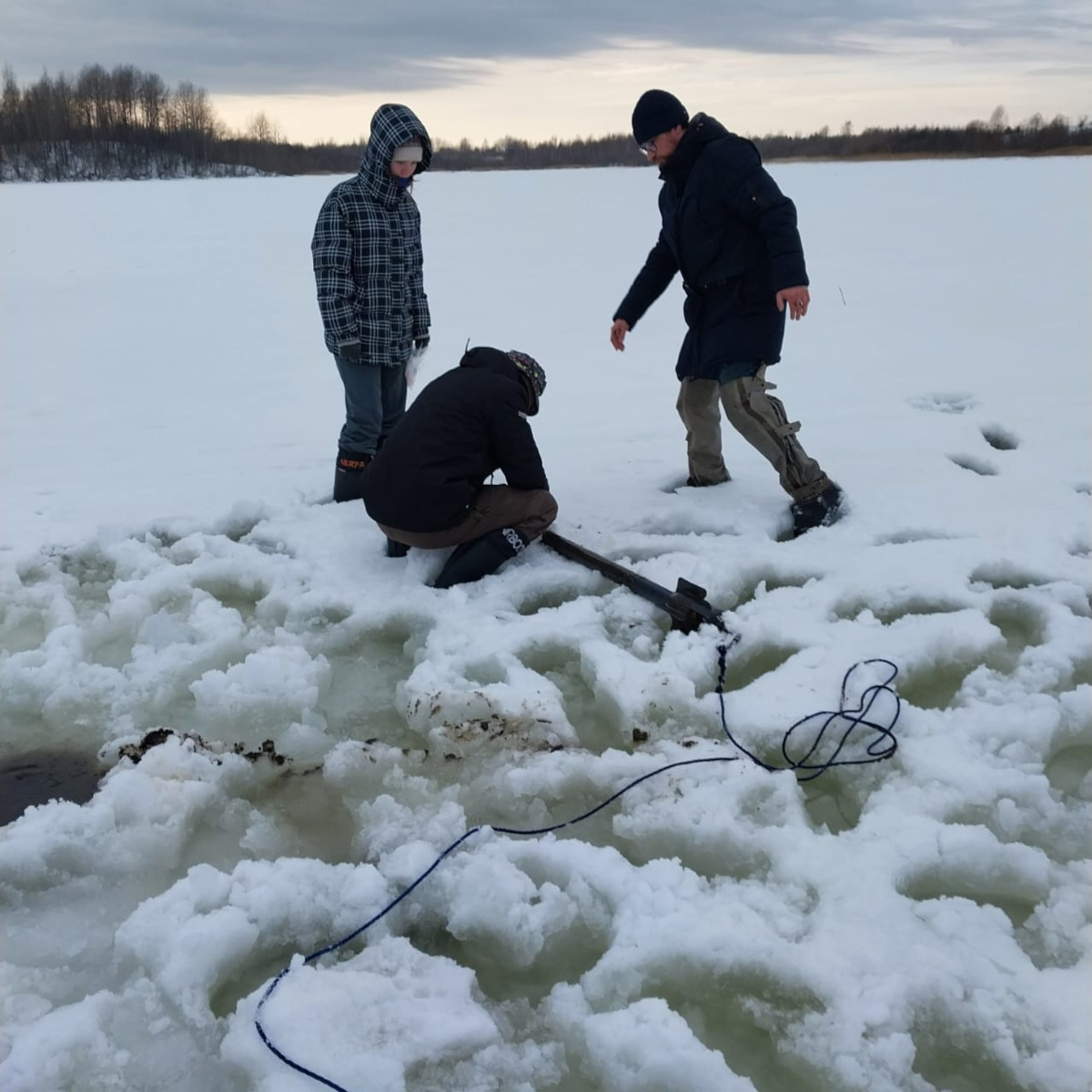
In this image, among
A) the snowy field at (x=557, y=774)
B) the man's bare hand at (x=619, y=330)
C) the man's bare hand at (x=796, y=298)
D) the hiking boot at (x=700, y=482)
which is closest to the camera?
the snowy field at (x=557, y=774)

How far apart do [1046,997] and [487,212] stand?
17886 millimetres

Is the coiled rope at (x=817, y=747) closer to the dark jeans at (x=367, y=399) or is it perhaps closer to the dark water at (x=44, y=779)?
the dark water at (x=44, y=779)

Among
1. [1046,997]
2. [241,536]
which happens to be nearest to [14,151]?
[241,536]

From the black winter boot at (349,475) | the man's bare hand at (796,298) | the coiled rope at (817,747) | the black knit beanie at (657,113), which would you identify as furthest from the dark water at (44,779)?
the black knit beanie at (657,113)

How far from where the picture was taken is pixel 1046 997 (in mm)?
2193

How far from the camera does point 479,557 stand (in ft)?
13.3

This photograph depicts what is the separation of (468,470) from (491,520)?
0.86 feet

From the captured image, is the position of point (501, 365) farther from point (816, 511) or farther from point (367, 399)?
point (816, 511)

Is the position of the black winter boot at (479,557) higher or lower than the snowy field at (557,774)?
higher

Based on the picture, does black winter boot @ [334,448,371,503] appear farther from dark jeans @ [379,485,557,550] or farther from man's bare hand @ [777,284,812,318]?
man's bare hand @ [777,284,812,318]

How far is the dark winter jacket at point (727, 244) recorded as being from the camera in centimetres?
405

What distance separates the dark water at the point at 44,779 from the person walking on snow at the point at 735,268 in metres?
2.97

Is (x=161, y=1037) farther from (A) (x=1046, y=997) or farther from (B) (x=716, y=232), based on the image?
(B) (x=716, y=232)

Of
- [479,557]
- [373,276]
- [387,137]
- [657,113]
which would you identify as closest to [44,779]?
[479,557]
